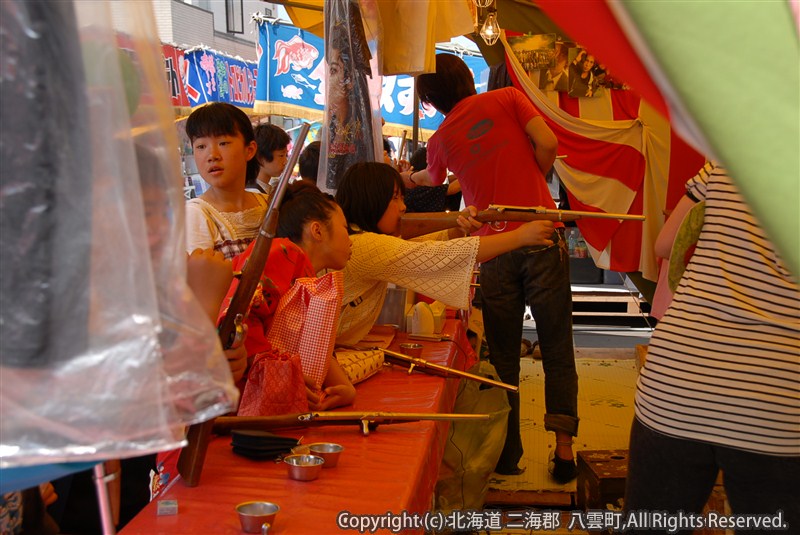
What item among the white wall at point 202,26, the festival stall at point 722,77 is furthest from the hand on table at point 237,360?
the white wall at point 202,26

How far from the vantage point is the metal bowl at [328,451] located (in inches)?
58.1

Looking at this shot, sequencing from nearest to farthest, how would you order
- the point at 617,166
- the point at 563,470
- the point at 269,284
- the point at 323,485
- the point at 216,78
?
1. the point at 323,485
2. the point at 269,284
3. the point at 563,470
4. the point at 617,166
5. the point at 216,78

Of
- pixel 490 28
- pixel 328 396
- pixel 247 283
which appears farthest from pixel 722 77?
pixel 490 28

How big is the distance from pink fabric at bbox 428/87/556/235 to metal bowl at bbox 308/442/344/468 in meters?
1.77

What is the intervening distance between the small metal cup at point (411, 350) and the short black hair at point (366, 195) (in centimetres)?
44

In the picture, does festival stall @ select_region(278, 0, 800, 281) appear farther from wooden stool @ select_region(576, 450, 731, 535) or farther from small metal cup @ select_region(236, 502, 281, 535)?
wooden stool @ select_region(576, 450, 731, 535)

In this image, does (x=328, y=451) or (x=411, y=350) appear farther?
(x=411, y=350)

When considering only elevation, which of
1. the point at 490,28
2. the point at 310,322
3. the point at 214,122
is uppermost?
the point at 490,28

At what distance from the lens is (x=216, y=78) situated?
713cm

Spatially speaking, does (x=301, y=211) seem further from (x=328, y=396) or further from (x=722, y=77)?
(x=722, y=77)

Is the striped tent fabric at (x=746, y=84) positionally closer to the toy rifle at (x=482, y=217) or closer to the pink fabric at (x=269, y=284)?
the pink fabric at (x=269, y=284)

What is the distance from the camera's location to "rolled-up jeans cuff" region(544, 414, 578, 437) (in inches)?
130

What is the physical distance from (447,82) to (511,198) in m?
0.56

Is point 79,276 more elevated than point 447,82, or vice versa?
point 447,82
